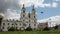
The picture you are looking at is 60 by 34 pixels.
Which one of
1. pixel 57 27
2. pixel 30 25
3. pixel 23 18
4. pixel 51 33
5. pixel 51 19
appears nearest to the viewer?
pixel 51 33

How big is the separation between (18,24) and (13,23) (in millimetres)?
448

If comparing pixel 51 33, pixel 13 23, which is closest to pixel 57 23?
pixel 51 33

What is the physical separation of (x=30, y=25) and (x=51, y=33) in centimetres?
274

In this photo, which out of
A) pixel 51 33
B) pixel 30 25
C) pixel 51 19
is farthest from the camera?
pixel 30 25

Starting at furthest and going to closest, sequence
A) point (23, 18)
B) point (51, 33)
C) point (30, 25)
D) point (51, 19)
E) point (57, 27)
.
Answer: point (23, 18) → point (30, 25) → point (57, 27) → point (51, 19) → point (51, 33)

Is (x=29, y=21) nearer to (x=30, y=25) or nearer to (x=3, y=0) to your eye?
(x=30, y=25)

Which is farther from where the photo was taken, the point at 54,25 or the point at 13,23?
the point at 13,23

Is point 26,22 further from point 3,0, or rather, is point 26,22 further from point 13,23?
point 3,0

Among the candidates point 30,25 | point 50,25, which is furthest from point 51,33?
point 30,25

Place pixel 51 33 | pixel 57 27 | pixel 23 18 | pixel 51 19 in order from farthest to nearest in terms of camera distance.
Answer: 1. pixel 23 18
2. pixel 57 27
3. pixel 51 19
4. pixel 51 33

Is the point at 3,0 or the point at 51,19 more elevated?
the point at 3,0

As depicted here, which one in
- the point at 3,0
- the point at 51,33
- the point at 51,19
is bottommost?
the point at 51,33

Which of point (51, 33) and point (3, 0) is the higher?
point (3, 0)

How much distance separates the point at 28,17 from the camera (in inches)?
456
